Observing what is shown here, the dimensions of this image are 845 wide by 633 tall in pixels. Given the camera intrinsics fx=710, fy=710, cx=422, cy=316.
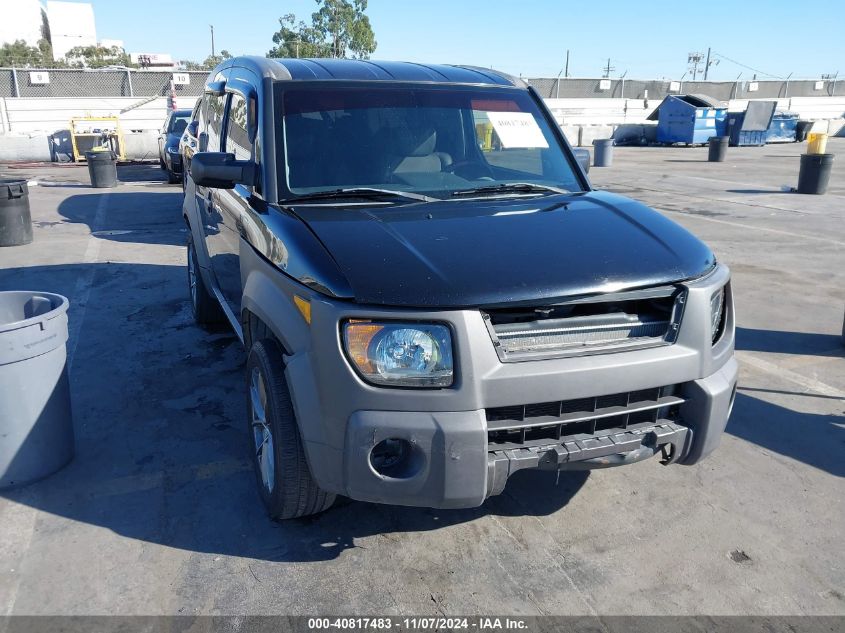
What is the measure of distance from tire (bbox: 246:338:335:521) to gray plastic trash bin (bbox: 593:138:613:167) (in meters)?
19.1

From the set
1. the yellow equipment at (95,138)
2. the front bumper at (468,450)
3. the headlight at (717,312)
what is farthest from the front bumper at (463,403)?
the yellow equipment at (95,138)

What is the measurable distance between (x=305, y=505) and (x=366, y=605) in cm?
53

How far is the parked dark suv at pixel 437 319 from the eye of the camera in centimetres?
259

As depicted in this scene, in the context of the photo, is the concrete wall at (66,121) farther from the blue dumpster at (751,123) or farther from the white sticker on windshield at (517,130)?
the white sticker on windshield at (517,130)

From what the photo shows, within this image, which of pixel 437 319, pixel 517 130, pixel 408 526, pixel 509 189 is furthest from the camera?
pixel 517 130

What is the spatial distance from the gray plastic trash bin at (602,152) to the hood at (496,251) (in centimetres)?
1836

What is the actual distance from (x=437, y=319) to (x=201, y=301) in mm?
3950

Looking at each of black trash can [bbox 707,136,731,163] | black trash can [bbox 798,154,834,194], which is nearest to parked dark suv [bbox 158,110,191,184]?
black trash can [bbox 798,154,834,194]

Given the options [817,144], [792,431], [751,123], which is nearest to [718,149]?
[751,123]

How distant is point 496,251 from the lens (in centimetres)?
286

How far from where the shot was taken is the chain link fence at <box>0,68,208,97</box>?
75.5ft

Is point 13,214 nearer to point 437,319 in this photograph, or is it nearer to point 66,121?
point 437,319

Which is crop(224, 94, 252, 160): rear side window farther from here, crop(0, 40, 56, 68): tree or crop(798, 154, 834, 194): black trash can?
crop(0, 40, 56, 68): tree

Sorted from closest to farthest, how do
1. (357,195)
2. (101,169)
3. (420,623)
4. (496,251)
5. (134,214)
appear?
(420,623) → (496,251) → (357,195) → (134,214) → (101,169)
